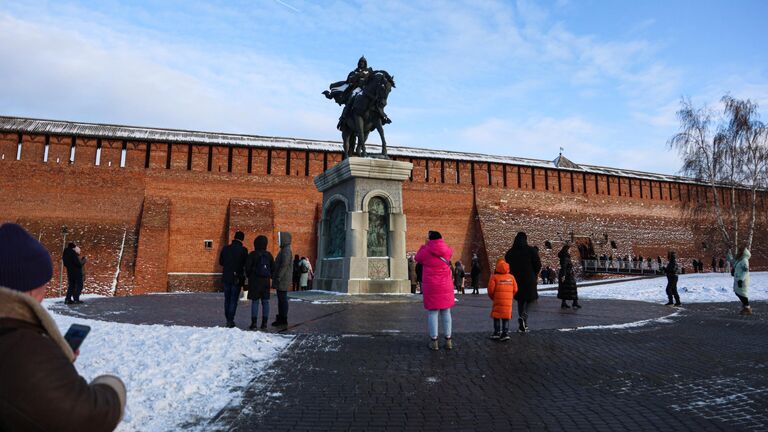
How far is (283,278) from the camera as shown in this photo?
6.62m

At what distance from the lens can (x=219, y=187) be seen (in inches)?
986

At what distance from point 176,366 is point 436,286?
8.72 feet

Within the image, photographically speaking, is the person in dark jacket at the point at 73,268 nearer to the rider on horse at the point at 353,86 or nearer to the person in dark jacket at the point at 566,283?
the rider on horse at the point at 353,86

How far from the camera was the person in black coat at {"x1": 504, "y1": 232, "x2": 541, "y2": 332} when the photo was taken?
639 cm

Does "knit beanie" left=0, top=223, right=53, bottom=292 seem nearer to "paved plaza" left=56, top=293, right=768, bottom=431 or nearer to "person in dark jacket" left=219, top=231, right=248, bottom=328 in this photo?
"paved plaza" left=56, top=293, right=768, bottom=431

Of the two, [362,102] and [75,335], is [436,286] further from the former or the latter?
[362,102]

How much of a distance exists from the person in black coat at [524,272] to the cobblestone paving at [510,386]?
25.3 inches

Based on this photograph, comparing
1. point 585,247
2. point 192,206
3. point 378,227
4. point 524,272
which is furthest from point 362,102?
point 585,247

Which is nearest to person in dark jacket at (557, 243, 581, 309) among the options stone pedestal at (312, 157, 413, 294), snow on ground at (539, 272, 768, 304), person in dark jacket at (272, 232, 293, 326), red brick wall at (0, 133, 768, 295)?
stone pedestal at (312, 157, 413, 294)

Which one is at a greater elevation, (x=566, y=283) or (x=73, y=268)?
(x=73, y=268)

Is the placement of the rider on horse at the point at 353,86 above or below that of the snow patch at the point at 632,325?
above

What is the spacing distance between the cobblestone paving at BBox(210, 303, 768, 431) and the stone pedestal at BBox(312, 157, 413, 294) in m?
4.56

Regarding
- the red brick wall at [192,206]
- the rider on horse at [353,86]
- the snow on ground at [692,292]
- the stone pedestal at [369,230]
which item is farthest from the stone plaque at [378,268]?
the red brick wall at [192,206]

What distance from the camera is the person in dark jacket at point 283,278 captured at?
652 centimetres
